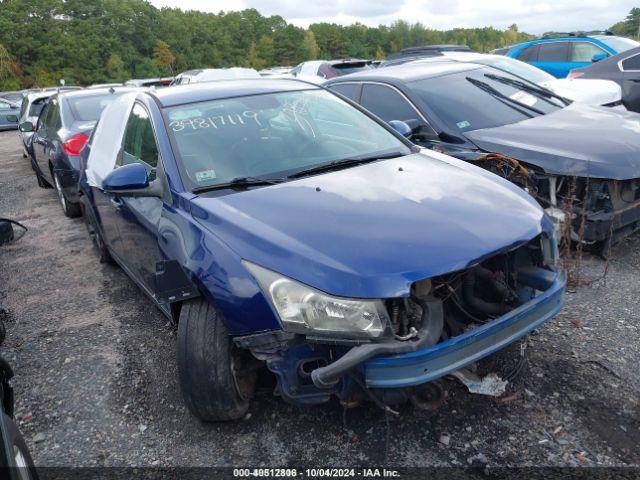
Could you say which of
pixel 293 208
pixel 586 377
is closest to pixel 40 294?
pixel 293 208

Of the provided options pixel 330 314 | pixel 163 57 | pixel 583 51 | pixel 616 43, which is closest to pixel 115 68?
pixel 163 57

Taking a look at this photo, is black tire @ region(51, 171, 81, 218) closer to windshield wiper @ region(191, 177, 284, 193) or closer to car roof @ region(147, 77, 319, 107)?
car roof @ region(147, 77, 319, 107)

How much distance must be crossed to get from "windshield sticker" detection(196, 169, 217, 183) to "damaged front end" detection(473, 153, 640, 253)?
238 cm

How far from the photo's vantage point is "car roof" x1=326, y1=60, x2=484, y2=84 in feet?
18.2

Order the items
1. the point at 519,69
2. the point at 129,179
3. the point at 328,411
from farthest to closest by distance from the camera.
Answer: the point at 519,69
the point at 129,179
the point at 328,411

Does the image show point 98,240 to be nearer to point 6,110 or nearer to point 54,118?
point 54,118

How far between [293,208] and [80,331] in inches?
87.7

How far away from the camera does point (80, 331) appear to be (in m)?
4.01

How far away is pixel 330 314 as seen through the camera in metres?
2.24

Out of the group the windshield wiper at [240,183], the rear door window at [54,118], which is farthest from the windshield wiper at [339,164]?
the rear door window at [54,118]

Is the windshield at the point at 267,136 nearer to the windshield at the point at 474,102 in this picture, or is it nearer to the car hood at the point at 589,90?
the windshield at the point at 474,102

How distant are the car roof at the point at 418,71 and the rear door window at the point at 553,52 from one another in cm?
699

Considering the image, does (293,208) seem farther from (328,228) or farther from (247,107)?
(247,107)

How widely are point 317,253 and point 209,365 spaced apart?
77 cm
